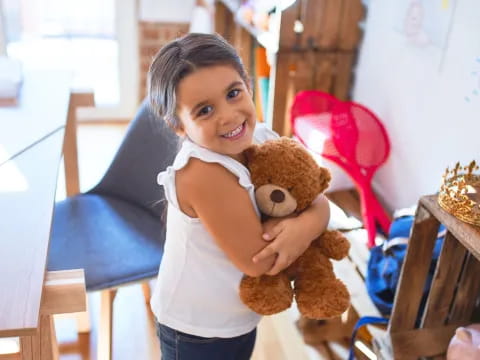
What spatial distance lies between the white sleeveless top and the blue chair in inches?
15.7

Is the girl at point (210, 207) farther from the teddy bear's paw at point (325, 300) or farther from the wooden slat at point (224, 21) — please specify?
the wooden slat at point (224, 21)

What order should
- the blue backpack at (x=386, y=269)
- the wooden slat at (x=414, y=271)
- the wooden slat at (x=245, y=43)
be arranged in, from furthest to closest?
the wooden slat at (x=245, y=43), the blue backpack at (x=386, y=269), the wooden slat at (x=414, y=271)

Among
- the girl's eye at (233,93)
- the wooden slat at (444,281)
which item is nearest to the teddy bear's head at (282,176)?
the girl's eye at (233,93)

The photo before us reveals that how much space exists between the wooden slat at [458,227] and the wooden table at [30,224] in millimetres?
696

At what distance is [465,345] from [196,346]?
56cm

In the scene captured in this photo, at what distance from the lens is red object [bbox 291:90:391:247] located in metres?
1.73

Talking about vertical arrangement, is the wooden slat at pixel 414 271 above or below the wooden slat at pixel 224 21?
below

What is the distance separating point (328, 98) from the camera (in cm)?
193

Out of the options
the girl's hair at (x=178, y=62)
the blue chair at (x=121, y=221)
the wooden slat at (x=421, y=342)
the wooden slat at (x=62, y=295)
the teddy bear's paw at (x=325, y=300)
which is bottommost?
the wooden slat at (x=421, y=342)

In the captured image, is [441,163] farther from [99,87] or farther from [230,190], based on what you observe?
[99,87]

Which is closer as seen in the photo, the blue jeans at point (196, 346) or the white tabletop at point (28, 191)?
the white tabletop at point (28, 191)

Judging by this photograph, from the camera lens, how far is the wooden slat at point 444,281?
119cm

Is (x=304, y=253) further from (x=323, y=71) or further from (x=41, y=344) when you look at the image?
(x=323, y=71)

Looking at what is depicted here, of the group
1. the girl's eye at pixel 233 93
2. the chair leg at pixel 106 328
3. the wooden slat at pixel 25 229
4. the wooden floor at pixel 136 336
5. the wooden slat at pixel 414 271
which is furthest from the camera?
the wooden floor at pixel 136 336
